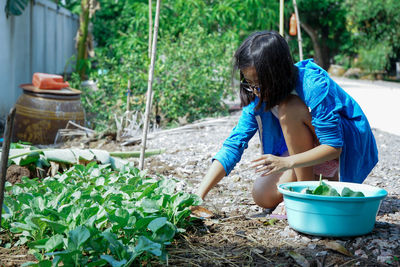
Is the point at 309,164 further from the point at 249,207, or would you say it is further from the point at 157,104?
the point at 157,104

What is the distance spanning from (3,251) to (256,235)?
1085mm

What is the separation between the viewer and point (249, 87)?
2.35 meters

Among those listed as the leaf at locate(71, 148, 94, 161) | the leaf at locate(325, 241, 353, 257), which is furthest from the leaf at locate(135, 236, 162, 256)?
the leaf at locate(71, 148, 94, 161)

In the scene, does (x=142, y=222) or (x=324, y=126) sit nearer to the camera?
(x=142, y=222)

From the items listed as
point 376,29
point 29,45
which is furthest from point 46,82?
point 376,29

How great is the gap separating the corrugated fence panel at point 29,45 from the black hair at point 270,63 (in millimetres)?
5124

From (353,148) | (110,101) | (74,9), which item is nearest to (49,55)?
(74,9)

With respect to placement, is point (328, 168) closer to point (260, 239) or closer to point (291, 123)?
point (291, 123)

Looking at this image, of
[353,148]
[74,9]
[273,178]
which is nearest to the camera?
[353,148]

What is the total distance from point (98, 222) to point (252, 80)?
94 centimetres

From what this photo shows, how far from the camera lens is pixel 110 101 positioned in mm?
5914

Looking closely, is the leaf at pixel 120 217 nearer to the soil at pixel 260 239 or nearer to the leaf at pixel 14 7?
the soil at pixel 260 239

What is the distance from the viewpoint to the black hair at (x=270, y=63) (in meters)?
2.16

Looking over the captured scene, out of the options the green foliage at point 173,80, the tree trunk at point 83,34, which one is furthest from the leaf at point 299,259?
the tree trunk at point 83,34
